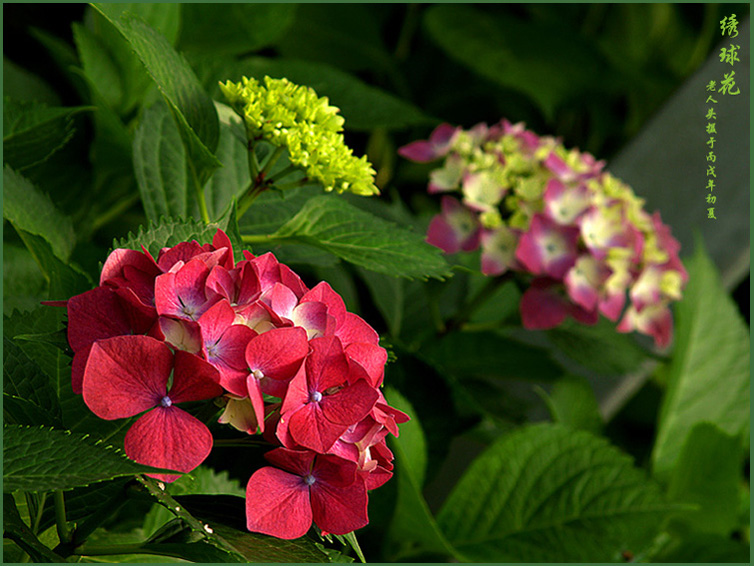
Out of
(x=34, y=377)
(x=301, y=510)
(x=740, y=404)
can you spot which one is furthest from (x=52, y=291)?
(x=740, y=404)

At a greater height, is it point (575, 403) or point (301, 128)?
point (301, 128)

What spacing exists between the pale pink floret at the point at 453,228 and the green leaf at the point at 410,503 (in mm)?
200

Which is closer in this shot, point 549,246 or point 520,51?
point 549,246

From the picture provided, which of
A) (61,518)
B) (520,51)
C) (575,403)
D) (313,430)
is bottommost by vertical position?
(575,403)

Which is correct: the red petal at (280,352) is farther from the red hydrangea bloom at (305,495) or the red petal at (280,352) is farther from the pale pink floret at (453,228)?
the pale pink floret at (453,228)

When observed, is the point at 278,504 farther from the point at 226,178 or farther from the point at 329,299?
the point at 226,178

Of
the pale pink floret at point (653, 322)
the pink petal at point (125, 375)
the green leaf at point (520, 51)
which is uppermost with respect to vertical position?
the green leaf at point (520, 51)

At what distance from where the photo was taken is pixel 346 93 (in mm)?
758

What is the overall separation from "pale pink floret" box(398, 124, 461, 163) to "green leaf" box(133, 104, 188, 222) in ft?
1.00

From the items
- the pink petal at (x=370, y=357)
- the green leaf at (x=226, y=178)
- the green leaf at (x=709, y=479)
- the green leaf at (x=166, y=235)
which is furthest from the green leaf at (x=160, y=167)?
the green leaf at (x=709, y=479)

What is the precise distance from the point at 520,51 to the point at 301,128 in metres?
0.87

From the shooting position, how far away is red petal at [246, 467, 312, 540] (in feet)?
0.98

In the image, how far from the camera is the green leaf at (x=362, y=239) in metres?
0.45

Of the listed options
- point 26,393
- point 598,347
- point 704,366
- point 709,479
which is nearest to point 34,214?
point 26,393
